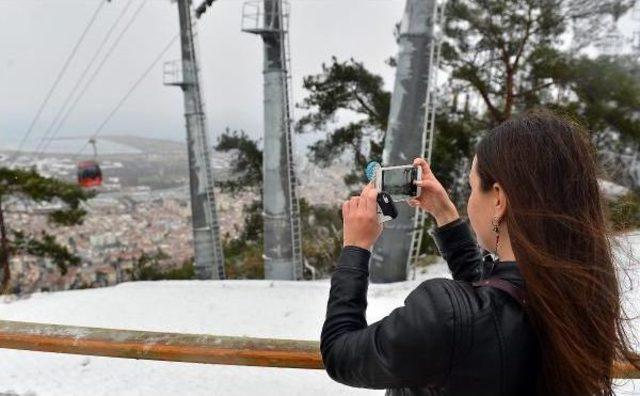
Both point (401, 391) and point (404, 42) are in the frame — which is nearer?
point (401, 391)

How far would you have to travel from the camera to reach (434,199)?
126 centimetres

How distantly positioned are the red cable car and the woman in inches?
565

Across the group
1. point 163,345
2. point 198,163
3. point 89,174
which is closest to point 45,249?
point 89,174

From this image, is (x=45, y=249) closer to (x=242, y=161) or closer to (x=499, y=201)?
(x=242, y=161)

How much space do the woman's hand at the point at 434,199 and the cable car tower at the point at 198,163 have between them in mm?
8744

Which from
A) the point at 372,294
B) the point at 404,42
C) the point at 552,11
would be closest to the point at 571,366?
the point at 372,294

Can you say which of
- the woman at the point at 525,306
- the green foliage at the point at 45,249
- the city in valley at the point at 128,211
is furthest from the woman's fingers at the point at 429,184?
the green foliage at the point at 45,249

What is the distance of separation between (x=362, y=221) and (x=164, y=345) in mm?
980

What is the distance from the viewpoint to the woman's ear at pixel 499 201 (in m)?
0.80

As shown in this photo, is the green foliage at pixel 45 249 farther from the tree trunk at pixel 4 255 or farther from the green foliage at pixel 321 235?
the green foliage at pixel 321 235

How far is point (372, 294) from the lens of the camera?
636 centimetres

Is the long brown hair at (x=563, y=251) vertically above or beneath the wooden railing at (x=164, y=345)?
above

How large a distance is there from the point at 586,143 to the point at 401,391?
56cm

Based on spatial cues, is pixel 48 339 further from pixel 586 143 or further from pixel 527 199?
pixel 586 143
